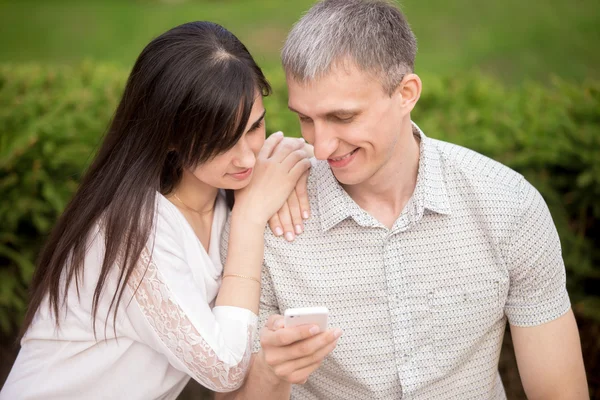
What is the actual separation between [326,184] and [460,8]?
Result: 809 centimetres

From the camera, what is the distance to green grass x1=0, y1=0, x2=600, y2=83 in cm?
889

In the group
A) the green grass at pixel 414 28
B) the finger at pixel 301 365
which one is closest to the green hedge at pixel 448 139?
the finger at pixel 301 365

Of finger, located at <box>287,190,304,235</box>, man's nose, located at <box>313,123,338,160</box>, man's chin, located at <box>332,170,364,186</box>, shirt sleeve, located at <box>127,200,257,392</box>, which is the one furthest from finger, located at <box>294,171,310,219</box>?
shirt sleeve, located at <box>127,200,257,392</box>

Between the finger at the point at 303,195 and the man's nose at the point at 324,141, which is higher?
the man's nose at the point at 324,141

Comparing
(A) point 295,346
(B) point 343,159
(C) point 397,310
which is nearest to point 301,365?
(A) point 295,346

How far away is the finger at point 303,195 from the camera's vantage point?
9.89 feet

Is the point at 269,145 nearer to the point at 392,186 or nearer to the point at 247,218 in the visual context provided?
the point at 247,218

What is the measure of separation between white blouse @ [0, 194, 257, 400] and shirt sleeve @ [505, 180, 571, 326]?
1.05 m

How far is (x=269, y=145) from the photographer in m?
3.26

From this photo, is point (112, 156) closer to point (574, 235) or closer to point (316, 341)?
point (316, 341)

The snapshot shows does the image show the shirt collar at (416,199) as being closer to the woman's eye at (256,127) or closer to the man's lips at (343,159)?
the man's lips at (343,159)

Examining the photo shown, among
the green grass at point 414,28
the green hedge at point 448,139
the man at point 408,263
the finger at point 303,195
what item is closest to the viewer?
the man at point 408,263

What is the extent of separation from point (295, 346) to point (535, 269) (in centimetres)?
106

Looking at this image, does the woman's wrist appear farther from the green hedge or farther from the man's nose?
the green hedge
